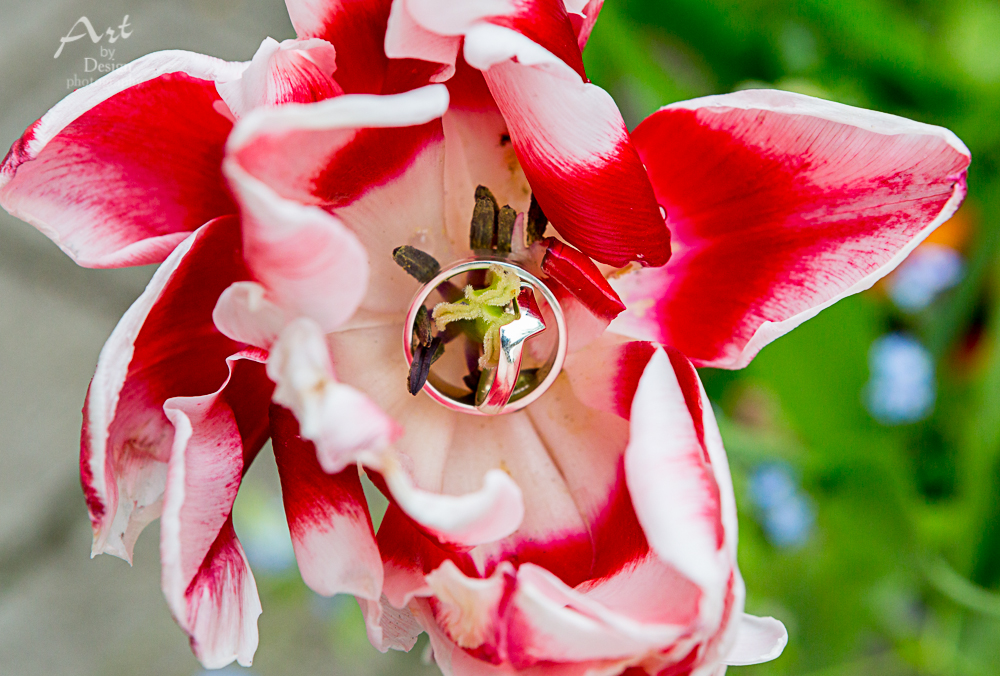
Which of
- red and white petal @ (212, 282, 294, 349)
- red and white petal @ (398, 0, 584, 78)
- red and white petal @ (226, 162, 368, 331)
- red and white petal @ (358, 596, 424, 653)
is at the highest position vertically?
red and white petal @ (398, 0, 584, 78)

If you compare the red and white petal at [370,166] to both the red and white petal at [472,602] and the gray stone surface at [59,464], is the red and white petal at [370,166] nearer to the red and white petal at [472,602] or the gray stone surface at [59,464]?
the red and white petal at [472,602]

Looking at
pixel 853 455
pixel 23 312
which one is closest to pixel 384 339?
pixel 853 455

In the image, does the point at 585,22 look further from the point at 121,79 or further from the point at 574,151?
the point at 121,79

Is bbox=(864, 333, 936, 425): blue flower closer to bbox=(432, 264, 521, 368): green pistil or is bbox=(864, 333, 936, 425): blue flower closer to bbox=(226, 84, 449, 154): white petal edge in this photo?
bbox=(432, 264, 521, 368): green pistil

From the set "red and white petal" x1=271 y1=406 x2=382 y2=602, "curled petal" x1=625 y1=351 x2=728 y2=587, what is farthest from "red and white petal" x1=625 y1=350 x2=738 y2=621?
"red and white petal" x1=271 y1=406 x2=382 y2=602

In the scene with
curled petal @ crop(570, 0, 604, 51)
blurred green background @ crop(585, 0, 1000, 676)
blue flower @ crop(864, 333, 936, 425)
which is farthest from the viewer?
blue flower @ crop(864, 333, 936, 425)
